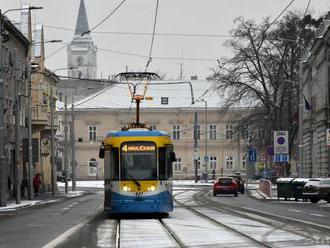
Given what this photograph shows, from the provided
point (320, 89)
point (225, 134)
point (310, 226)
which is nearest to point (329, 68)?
point (320, 89)

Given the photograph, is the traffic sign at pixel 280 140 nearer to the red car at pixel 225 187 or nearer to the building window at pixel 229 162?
the red car at pixel 225 187

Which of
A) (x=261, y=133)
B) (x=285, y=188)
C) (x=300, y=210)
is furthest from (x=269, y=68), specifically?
(x=300, y=210)

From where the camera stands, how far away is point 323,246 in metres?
16.2

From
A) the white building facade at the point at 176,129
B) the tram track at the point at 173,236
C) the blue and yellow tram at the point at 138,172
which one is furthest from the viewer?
the white building facade at the point at 176,129

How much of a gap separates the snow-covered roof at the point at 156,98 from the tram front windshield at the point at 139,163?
83.5 meters

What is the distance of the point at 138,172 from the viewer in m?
26.8

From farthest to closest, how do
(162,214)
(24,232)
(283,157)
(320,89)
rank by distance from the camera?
(320,89)
(283,157)
(162,214)
(24,232)

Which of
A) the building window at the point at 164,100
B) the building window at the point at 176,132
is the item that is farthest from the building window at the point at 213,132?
the building window at the point at 164,100

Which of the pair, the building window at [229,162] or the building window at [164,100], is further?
the building window at [164,100]

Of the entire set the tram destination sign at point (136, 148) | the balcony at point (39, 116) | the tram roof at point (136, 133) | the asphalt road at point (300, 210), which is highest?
the balcony at point (39, 116)

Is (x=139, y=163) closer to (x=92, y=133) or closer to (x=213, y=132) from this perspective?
(x=213, y=132)

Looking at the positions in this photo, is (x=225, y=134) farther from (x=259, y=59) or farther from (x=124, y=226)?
(x=124, y=226)

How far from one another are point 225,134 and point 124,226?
88335 mm

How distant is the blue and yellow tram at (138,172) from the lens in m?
26.5
